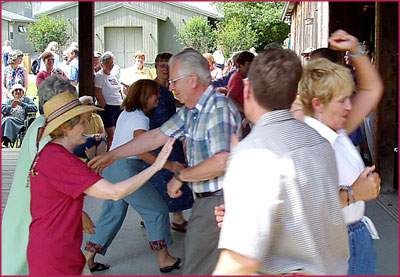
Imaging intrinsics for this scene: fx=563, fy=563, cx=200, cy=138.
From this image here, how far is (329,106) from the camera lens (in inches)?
102

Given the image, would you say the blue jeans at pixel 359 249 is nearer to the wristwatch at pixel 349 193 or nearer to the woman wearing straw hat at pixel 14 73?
the wristwatch at pixel 349 193

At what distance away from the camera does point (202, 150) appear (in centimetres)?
326

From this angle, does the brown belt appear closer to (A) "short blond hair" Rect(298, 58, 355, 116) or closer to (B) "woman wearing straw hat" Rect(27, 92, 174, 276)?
(B) "woman wearing straw hat" Rect(27, 92, 174, 276)

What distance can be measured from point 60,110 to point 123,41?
124ft

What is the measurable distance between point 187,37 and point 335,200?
3518 centimetres

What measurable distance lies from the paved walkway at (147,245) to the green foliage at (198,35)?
30647mm

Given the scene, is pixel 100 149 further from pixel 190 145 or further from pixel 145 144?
pixel 190 145

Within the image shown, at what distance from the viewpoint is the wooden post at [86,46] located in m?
8.38

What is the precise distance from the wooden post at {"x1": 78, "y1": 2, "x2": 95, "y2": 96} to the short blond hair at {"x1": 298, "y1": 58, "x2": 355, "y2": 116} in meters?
6.27

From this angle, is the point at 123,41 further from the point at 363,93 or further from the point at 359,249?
the point at 359,249

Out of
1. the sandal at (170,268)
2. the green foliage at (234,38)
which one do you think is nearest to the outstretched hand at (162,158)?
the sandal at (170,268)

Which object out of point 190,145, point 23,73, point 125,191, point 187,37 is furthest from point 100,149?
point 187,37

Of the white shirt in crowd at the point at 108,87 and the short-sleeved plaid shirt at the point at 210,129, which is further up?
the white shirt in crowd at the point at 108,87

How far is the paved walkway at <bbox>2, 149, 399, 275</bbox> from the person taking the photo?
462cm
